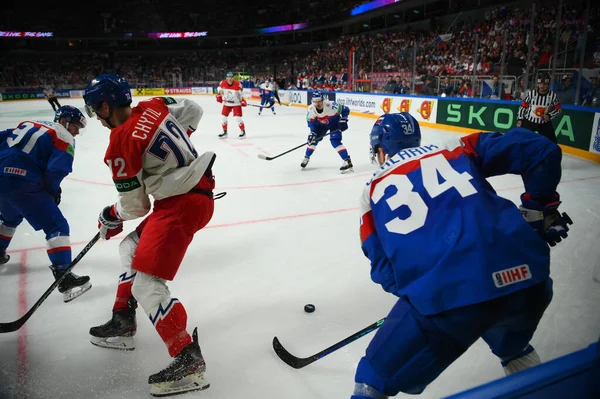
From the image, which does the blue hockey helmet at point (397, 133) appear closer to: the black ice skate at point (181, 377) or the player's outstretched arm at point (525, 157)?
the player's outstretched arm at point (525, 157)

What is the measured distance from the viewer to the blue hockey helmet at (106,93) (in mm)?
2098

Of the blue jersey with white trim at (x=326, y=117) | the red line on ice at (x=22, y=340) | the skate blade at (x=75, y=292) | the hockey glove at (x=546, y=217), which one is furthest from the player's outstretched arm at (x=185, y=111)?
the blue jersey with white trim at (x=326, y=117)

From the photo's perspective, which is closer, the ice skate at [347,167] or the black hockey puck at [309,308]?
the black hockey puck at [309,308]

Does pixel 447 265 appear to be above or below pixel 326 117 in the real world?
above

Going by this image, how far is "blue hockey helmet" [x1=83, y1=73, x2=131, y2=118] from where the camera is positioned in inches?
82.6

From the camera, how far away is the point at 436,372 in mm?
1174

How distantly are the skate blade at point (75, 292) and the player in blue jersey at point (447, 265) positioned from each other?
2.53m

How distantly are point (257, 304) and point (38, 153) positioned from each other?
197 centimetres

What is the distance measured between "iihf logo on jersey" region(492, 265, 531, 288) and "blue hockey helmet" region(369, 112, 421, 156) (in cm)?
64

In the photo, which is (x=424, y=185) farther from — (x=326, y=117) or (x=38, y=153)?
(x=326, y=117)

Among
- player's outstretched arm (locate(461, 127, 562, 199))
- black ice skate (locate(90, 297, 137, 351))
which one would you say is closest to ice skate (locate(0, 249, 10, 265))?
black ice skate (locate(90, 297, 137, 351))

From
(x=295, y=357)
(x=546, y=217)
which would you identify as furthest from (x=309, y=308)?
(x=546, y=217)

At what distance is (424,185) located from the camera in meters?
1.22

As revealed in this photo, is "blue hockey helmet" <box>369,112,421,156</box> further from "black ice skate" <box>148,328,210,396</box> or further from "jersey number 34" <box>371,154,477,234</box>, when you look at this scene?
"black ice skate" <box>148,328,210,396</box>
